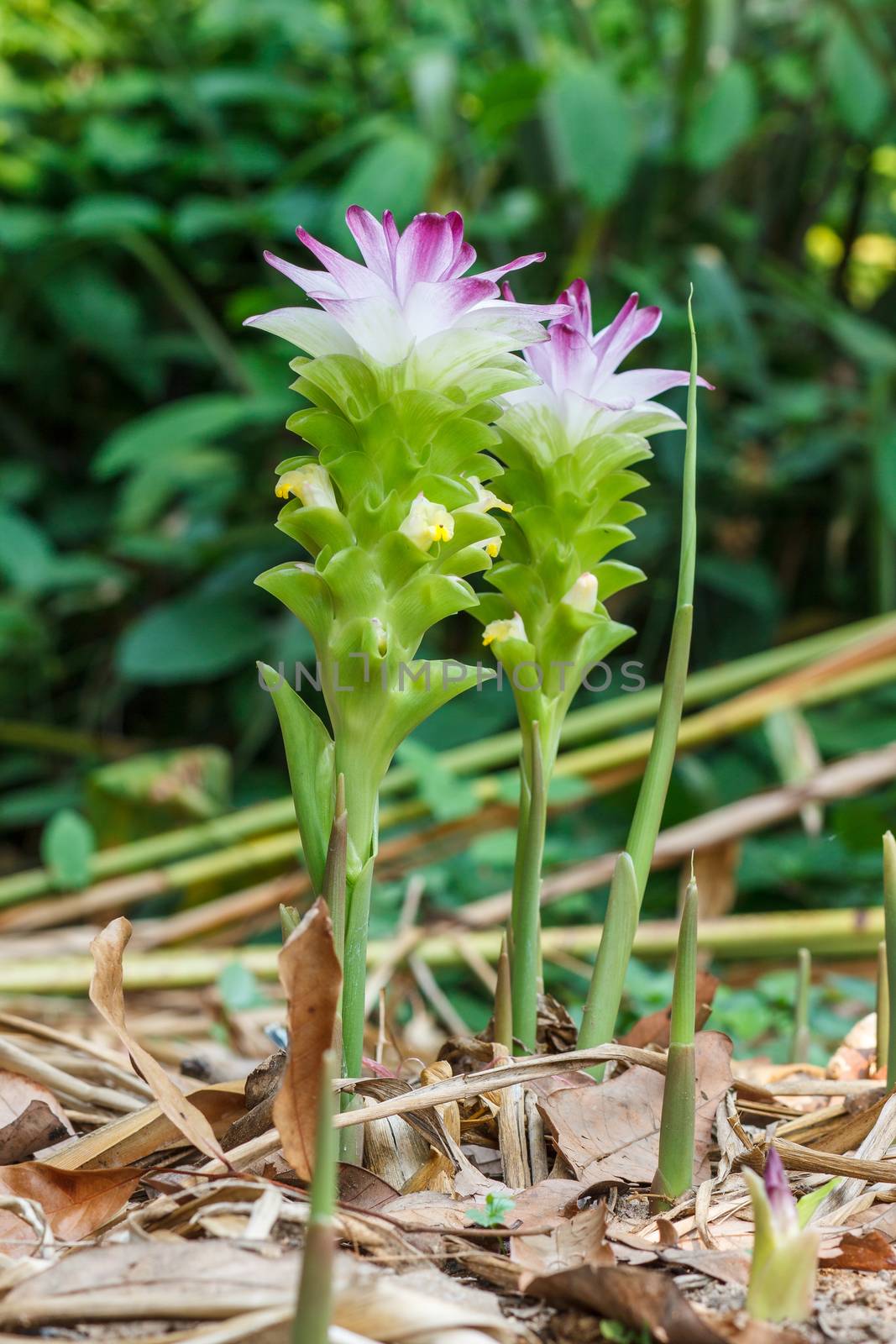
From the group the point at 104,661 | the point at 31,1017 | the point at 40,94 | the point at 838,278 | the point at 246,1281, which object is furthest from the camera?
the point at 40,94

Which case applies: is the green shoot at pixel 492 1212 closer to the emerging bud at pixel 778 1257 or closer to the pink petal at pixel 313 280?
the emerging bud at pixel 778 1257

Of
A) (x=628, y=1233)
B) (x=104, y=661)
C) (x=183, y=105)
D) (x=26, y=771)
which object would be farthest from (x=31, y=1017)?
(x=183, y=105)

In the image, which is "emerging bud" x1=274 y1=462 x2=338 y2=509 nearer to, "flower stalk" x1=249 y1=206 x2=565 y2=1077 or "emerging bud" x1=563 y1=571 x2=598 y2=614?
"flower stalk" x1=249 y1=206 x2=565 y2=1077

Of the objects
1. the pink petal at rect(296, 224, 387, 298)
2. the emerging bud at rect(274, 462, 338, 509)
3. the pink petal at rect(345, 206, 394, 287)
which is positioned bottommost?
the emerging bud at rect(274, 462, 338, 509)

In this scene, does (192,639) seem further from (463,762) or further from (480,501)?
(480,501)

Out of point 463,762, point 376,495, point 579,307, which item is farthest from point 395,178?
point 376,495

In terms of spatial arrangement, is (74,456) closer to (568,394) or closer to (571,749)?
(571,749)

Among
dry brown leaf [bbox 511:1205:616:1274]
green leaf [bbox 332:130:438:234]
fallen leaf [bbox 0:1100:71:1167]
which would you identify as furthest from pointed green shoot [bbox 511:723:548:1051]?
green leaf [bbox 332:130:438:234]
